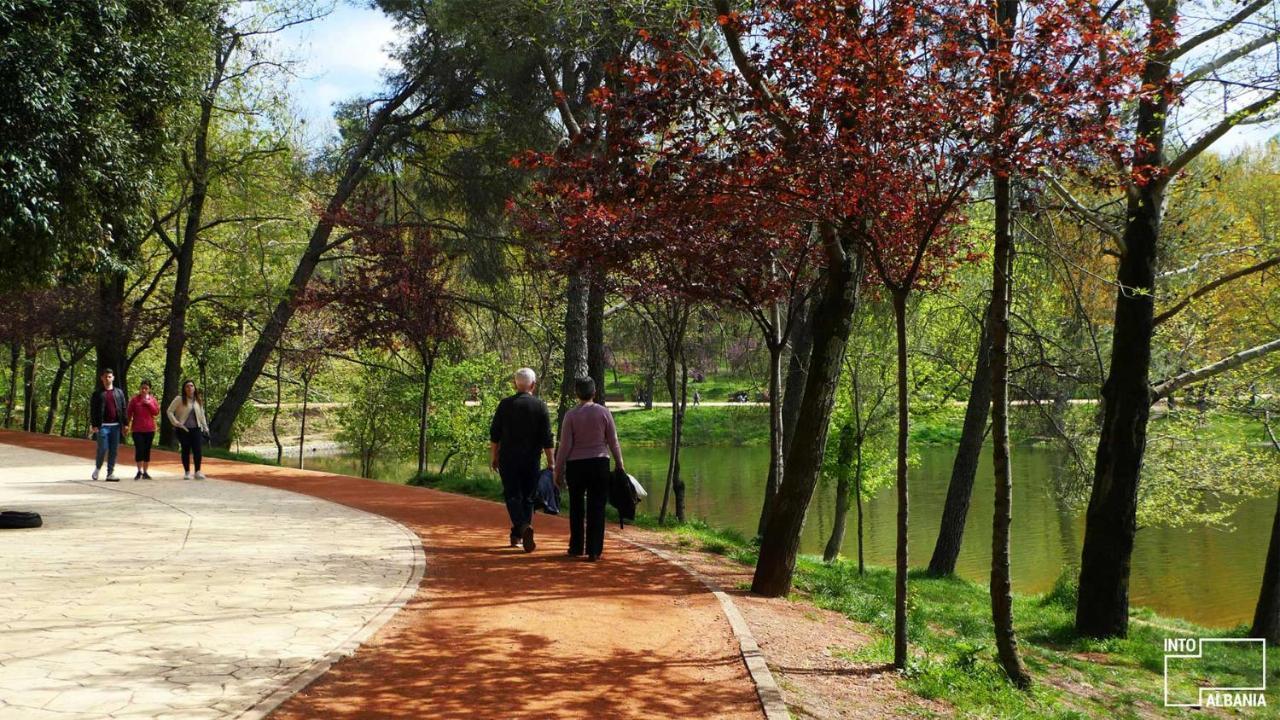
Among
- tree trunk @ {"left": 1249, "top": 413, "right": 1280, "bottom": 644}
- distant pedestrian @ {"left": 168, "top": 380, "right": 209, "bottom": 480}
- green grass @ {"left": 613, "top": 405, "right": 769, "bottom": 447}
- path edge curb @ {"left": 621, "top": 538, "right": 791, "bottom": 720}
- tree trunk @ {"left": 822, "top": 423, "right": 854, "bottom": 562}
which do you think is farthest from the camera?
green grass @ {"left": 613, "top": 405, "right": 769, "bottom": 447}

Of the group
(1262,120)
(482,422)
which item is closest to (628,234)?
(1262,120)

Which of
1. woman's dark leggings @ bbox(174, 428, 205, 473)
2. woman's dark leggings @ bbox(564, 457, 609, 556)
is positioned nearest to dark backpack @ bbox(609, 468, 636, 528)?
woman's dark leggings @ bbox(564, 457, 609, 556)

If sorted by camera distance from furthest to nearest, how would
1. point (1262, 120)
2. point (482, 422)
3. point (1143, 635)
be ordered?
point (482, 422)
point (1143, 635)
point (1262, 120)

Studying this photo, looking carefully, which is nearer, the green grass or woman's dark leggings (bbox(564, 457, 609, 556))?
woman's dark leggings (bbox(564, 457, 609, 556))

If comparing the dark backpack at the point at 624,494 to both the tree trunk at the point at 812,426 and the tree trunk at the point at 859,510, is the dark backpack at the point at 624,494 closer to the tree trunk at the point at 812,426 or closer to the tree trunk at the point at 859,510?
the tree trunk at the point at 812,426

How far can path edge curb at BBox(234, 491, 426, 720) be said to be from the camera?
5.05 metres

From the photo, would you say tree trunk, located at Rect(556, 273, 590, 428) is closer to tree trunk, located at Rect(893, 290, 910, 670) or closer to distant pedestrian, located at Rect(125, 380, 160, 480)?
distant pedestrian, located at Rect(125, 380, 160, 480)

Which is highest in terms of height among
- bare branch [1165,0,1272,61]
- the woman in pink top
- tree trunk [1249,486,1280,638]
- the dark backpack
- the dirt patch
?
bare branch [1165,0,1272,61]

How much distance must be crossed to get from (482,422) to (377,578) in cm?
2280

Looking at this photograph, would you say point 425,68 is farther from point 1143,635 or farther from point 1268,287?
point 1268,287

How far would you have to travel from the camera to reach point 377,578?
8664 mm

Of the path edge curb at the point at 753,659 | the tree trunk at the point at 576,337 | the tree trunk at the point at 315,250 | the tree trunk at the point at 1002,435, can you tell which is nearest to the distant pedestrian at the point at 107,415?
the tree trunk at the point at 315,250

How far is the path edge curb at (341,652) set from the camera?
505cm

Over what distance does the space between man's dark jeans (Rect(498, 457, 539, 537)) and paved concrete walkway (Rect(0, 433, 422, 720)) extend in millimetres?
1066
